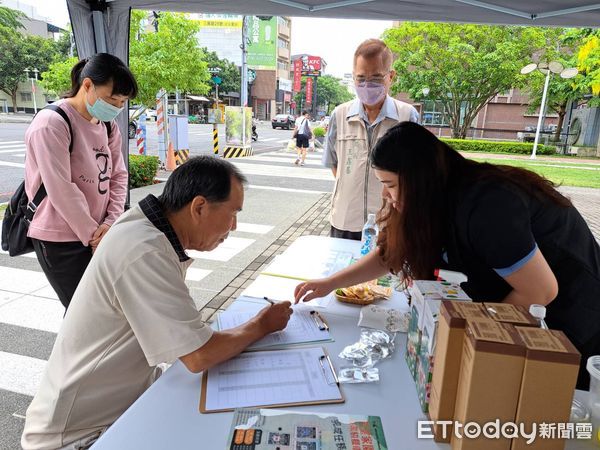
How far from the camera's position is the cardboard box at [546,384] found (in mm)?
724

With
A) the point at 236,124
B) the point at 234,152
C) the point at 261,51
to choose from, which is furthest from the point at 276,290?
the point at 261,51

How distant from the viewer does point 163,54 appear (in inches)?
296

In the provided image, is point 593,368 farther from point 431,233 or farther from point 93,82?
point 93,82

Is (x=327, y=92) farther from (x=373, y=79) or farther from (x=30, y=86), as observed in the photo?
(x=373, y=79)

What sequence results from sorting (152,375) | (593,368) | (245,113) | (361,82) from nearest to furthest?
1. (593,368)
2. (152,375)
3. (361,82)
4. (245,113)

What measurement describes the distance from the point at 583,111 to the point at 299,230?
22.2 metres

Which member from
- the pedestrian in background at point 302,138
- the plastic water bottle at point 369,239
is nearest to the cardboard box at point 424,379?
the plastic water bottle at point 369,239

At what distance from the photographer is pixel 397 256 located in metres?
1.44

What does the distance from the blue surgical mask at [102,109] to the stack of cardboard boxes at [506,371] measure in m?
1.85

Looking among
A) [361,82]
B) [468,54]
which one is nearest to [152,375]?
[361,82]

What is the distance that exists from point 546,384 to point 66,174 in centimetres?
201

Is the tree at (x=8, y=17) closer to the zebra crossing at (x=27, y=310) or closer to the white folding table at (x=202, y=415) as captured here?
the zebra crossing at (x=27, y=310)

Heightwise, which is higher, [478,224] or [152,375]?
[478,224]

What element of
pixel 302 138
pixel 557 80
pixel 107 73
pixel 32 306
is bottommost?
pixel 32 306
